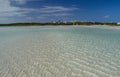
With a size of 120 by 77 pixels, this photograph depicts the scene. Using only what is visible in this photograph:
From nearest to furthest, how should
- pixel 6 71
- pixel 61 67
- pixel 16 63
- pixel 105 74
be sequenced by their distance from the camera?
pixel 105 74
pixel 6 71
pixel 61 67
pixel 16 63

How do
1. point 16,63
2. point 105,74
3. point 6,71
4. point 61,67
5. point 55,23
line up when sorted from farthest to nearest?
point 55,23
point 16,63
point 61,67
point 6,71
point 105,74

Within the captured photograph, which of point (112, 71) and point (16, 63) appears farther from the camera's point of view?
point (16, 63)

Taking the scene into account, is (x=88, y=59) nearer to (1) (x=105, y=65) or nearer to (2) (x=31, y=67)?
(1) (x=105, y=65)

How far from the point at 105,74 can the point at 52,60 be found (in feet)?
7.05

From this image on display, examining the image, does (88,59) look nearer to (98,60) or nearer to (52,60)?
(98,60)

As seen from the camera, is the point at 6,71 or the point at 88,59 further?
the point at 88,59

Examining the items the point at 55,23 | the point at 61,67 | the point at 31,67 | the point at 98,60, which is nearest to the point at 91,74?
the point at 61,67

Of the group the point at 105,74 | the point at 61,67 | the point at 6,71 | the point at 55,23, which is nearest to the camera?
the point at 105,74

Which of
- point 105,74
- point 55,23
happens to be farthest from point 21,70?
point 55,23

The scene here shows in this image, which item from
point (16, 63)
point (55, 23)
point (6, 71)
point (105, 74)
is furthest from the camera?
point (55, 23)

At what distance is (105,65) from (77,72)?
1048mm

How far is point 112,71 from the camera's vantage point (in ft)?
15.8

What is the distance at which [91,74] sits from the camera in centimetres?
462

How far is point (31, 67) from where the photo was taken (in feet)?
17.9
